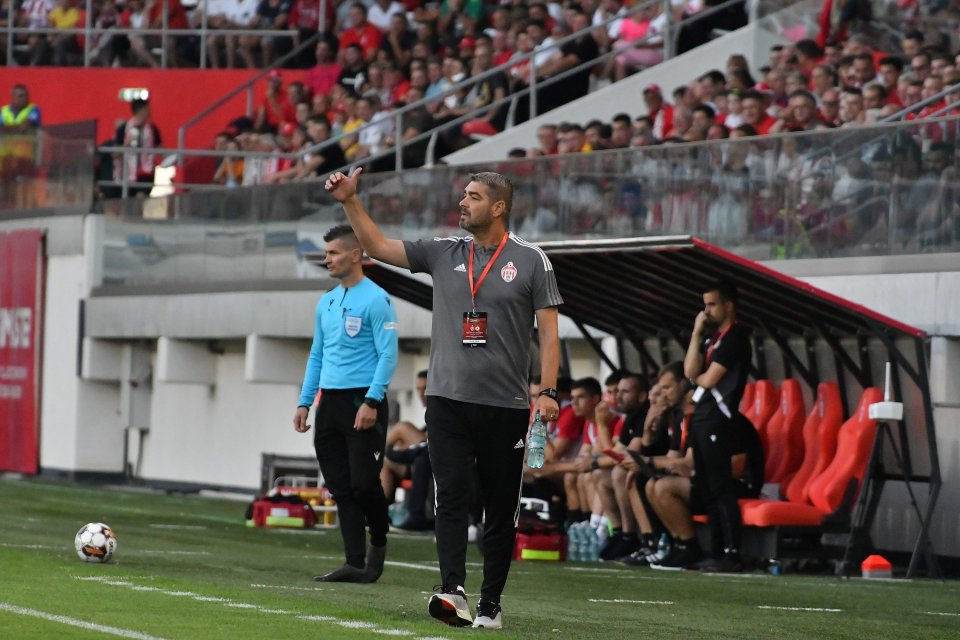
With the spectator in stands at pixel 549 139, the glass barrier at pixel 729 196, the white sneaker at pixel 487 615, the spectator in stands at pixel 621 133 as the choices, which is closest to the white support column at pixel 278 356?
the glass barrier at pixel 729 196

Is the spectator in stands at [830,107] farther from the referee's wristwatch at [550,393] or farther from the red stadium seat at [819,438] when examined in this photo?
Answer: the referee's wristwatch at [550,393]

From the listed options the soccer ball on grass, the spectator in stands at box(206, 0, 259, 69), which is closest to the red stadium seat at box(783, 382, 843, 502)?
the soccer ball on grass

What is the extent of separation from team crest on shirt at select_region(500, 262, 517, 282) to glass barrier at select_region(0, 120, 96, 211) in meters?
16.2

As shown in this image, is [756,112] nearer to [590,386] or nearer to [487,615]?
[590,386]

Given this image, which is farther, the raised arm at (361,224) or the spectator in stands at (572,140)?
the spectator in stands at (572,140)

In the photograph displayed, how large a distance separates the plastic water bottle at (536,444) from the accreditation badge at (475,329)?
1.32ft

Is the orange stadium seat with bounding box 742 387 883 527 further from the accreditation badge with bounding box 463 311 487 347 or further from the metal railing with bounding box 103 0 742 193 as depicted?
the metal railing with bounding box 103 0 742 193

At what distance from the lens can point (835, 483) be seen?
1376 cm

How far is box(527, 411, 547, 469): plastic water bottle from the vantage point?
825cm

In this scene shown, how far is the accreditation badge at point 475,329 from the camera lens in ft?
27.7

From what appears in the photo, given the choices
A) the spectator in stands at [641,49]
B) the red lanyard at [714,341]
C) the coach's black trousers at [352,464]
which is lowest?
the coach's black trousers at [352,464]

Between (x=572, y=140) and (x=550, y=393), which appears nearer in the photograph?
(x=550, y=393)

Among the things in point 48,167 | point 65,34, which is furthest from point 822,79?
point 65,34

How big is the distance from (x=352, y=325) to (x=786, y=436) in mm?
4638
